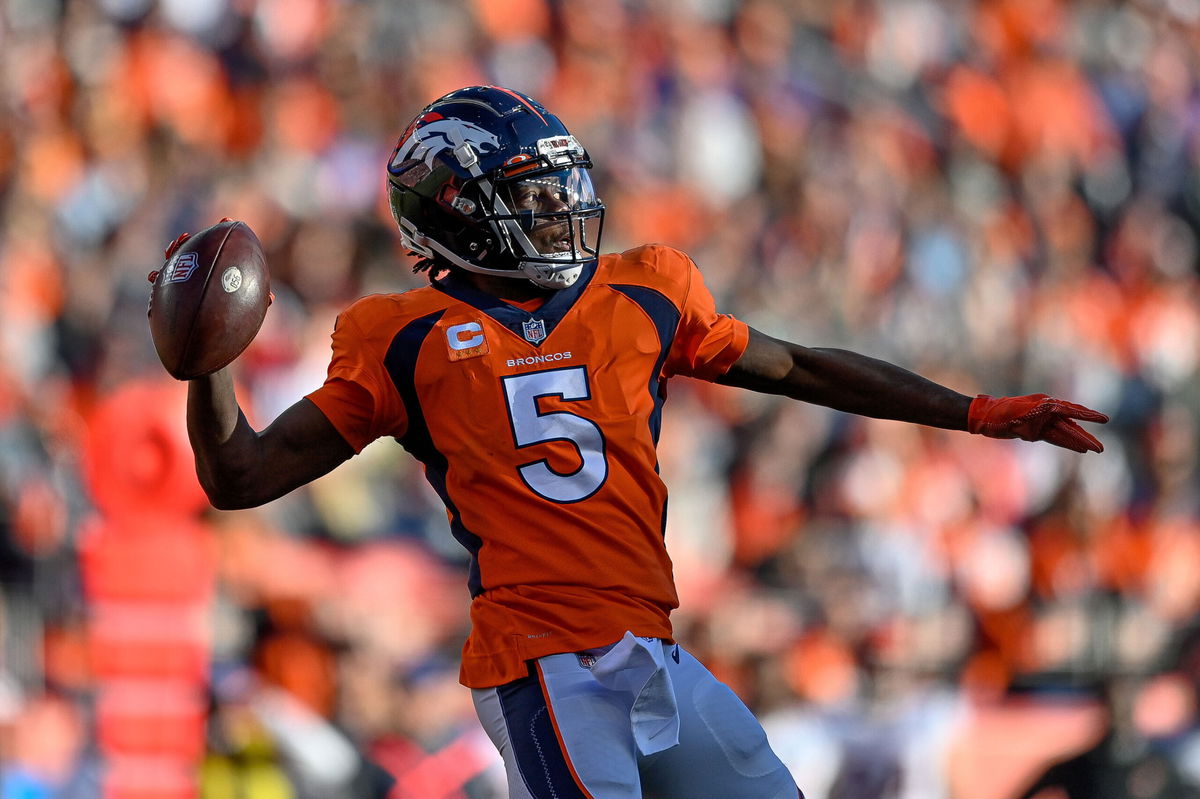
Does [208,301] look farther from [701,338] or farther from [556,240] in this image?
[701,338]

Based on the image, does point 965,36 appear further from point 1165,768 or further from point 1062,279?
point 1165,768

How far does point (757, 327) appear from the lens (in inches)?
326

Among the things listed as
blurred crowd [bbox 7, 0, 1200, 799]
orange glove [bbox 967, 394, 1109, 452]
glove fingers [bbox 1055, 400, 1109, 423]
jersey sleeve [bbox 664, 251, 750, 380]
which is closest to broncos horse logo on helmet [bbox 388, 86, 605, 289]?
jersey sleeve [bbox 664, 251, 750, 380]

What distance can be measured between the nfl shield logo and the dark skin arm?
0.49 m

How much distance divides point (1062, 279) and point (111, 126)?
16.9 feet

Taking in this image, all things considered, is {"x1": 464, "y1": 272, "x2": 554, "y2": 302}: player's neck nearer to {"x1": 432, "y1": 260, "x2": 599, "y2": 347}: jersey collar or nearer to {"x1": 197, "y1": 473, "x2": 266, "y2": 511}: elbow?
{"x1": 432, "y1": 260, "x2": 599, "y2": 347}: jersey collar

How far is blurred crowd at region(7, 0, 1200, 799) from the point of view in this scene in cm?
623

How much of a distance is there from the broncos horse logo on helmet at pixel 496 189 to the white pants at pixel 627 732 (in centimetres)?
82

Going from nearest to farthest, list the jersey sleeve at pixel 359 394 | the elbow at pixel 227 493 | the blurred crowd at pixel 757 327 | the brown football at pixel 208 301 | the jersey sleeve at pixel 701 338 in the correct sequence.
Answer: the brown football at pixel 208 301 < the elbow at pixel 227 493 < the jersey sleeve at pixel 359 394 < the jersey sleeve at pixel 701 338 < the blurred crowd at pixel 757 327

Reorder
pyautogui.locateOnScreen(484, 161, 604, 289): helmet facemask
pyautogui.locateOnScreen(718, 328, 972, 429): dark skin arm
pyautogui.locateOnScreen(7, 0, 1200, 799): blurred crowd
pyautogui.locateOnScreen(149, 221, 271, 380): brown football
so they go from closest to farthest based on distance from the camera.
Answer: pyautogui.locateOnScreen(149, 221, 271, 380): brown football
pyautogui.locateOnScreen(484, 161, 604, 289): helmet facemask
pyautogui.locateOnScreen(718, 328, 972, 429): dark skin arm
pyautogui.locateOnScreen(7, 0, 1200, 799): blurred crowd

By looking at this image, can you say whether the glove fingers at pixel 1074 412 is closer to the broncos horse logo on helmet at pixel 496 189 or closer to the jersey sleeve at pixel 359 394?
the broncos horse logo on helmet at pixel 496 189

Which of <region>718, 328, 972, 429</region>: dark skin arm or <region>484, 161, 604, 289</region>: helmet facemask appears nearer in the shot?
<region>484, 161, 604, 289</region>: helmet facemask

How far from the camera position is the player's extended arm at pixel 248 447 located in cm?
300

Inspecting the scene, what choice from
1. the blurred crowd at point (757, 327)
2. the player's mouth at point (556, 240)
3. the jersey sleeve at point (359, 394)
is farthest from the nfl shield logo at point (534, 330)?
the blurred crowd at point (757, 327)
